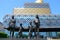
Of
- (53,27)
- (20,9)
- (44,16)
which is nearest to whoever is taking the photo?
(53,27)

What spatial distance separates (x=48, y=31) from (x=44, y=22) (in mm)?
4007

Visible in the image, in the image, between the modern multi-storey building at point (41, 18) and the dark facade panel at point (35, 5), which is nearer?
the modern multi-storey building at point (41, 18)

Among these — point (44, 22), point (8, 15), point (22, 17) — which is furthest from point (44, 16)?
point (8, 15)

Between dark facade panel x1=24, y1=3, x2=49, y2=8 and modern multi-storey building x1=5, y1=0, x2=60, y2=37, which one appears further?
dark facade panel x1=24, y1=3, x2=49, y2=8

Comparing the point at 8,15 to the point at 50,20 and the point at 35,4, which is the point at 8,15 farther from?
the point at 35,4

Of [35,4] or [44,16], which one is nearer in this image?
[44,16]

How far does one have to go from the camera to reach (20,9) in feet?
292

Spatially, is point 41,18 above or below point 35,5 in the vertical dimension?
below

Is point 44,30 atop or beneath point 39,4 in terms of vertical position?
beneath

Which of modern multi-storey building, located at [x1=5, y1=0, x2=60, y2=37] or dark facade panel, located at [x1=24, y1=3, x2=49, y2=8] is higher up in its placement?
dark facade panel, located at [x1=24, y1=3, x2=49, y2=8]

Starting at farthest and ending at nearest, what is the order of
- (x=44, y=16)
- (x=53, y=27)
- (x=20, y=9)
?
(x=20, y=9) → (x=44, y=16) → (x=53, y=27)

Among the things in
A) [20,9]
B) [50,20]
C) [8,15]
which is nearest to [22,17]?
[8,15]

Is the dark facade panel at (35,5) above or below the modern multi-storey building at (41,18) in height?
above

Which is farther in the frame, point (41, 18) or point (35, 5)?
point (35, 5)
